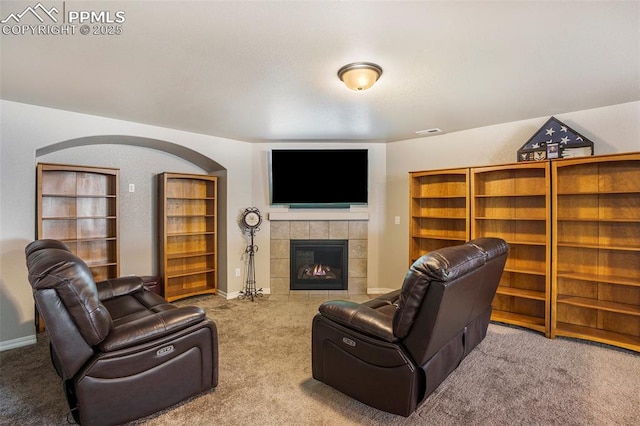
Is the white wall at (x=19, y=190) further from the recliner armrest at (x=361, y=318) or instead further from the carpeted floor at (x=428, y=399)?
the recliner armrest at (x=361, y=318)

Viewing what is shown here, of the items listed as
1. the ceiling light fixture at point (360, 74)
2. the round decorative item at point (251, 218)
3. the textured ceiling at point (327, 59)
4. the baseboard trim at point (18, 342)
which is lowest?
the baseboard trim at point (18, 342)

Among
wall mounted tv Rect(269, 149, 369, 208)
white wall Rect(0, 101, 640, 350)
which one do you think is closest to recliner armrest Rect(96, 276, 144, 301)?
white wall Rect(0, 101, 640, 350)

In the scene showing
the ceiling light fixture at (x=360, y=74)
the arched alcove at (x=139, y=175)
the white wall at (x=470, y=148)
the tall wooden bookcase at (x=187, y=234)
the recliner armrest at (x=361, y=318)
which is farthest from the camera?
the tall wooden bookcase at (x=187, y=234)

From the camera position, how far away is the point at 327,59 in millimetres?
2084

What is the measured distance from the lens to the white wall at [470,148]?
2.97 metres

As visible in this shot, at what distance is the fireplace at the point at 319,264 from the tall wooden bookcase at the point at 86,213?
240 centimetres

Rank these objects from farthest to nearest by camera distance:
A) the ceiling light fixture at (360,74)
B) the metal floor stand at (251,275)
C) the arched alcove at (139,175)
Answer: the metal floor stand at (251,275) → the arched alcove at (139,175) → the ceiling light fixture at (360,74)

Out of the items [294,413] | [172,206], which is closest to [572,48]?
[294,413]

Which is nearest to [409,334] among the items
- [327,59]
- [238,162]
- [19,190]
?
[327,59]

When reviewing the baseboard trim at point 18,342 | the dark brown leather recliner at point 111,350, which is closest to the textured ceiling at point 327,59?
the dark brown leather recliner at point 111,350

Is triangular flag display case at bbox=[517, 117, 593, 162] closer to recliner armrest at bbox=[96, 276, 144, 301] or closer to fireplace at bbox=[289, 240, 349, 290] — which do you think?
fireplace at bbox=[289, 240, 349, 290]

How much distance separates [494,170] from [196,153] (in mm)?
3874

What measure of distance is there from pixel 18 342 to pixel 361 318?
339 centimetres

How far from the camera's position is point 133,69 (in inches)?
87.3
